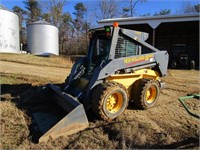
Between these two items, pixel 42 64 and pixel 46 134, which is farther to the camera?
pixel 42 64

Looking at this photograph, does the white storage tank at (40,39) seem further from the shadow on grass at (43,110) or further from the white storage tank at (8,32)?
the shadow on grass at (43,110)

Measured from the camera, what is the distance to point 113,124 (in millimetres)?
4637

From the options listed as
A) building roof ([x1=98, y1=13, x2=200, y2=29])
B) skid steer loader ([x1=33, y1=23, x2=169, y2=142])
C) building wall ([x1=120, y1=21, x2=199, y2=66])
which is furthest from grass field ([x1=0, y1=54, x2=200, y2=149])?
building wall ([x1=120, y1=21, x2=199, y2=66])

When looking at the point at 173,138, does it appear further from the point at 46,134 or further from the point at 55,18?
the point at 55,18

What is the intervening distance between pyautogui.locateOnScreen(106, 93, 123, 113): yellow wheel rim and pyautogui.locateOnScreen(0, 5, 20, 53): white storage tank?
17.6m

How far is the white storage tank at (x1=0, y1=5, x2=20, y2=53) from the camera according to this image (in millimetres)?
20297

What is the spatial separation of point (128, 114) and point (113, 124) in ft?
2.58

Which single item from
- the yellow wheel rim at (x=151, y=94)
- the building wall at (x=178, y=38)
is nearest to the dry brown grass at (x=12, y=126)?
the yellow wheel rim at (x=151, y=94)

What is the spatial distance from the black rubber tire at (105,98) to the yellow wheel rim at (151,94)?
988mm

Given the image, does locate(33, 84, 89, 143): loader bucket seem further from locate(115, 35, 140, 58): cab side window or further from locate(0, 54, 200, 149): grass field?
locate(115, 35, 140, 58): cab side window

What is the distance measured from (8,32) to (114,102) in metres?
18.8

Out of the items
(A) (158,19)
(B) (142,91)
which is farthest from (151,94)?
(A) (158,19)

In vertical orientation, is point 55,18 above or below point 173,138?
above

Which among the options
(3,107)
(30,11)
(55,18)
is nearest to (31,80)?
(3,107)
